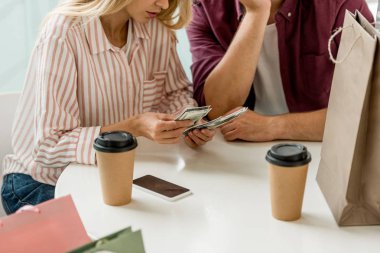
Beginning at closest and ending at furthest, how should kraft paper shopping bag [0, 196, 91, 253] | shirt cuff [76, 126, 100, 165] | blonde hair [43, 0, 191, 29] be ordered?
kraft paper shopping bag [0, 196, 91, 253]
shirt cuff [76, 126, 100, 165]
blonde hair [43, 0, 191, 29]

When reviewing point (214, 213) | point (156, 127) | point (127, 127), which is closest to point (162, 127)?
point (156, 127)

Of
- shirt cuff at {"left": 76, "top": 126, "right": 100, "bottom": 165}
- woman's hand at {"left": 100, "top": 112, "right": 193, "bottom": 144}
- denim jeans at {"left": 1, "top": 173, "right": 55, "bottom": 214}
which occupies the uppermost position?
woman's hand at {"left": 100, "top": 112, "right": 193, "bottom": 144}

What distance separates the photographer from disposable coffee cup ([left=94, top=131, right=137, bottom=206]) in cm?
123

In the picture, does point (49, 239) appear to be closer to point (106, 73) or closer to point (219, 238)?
point (219, 238)

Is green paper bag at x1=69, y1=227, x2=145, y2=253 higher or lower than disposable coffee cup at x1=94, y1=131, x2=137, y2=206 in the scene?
higher

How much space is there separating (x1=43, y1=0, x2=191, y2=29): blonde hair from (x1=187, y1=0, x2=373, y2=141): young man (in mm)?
137

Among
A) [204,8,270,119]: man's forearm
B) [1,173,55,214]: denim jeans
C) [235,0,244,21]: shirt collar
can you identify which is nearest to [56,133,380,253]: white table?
[1,173,55,214]: denim jeans

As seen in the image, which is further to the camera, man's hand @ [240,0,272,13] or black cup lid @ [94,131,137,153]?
man's hand @ [240,0,272,13]

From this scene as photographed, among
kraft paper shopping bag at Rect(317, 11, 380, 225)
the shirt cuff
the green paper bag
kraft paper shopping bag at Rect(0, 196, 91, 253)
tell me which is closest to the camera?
the green paper bag

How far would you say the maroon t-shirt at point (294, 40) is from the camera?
1.91 m

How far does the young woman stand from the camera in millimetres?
1608

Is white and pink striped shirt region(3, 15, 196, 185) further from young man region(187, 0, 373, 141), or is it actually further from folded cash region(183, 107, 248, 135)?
folded cash region(183, 107, 248, 135)

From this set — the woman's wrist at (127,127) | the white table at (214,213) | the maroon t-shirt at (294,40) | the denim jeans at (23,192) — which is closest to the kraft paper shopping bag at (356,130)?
the white table at (214,213)

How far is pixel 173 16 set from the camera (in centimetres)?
193
